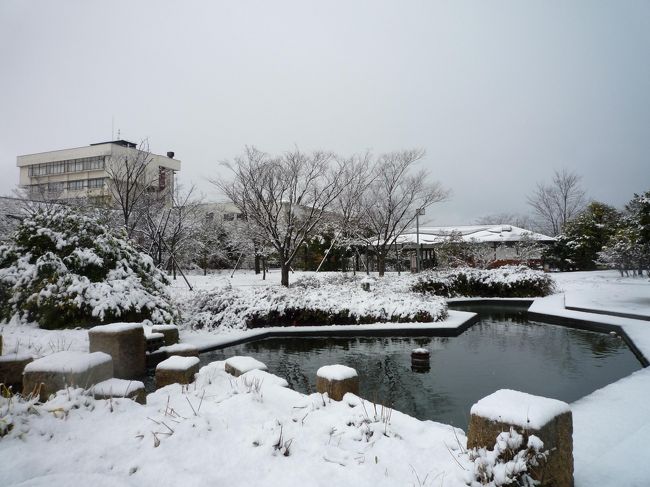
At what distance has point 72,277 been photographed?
788cm

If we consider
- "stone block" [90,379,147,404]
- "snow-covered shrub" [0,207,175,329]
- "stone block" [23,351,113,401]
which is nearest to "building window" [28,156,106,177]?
"snow-covered shrub" [0,207,175,329]

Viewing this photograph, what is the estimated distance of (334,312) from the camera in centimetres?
1072

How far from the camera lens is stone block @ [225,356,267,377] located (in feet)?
13.7

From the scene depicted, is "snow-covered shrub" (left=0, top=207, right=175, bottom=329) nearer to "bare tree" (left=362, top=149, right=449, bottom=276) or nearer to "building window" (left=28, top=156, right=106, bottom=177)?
"bare tree" (left=362, top=149, right=449, bottom=276)

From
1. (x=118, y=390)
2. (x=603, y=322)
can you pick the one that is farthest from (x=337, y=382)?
(x=603, y=322)

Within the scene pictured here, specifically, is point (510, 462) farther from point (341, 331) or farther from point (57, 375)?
point (341, 331)

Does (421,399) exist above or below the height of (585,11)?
below

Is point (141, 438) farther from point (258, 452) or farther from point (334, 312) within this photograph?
point (334, 312)

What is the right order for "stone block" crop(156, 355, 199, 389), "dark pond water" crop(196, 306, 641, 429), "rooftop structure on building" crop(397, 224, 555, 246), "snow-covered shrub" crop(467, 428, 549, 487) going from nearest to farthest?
"snow-covered shrub" crop(467, 428, 549, 487) < "stone block" crop(156, 355, 199, 389) < "dark pond water" crop(196, 306, 641, 429) < "rooftop structure on building" crop(397, 224, 555, 246)

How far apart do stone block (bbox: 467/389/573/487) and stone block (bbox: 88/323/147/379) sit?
489 centimetres

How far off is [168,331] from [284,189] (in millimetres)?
12163

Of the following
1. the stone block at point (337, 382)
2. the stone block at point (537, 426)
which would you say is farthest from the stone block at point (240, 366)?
the stone block at point (537, 426)

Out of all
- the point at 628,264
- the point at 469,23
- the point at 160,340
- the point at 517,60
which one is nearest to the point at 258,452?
the point at 160,340

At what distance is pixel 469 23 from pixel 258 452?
13457mm
